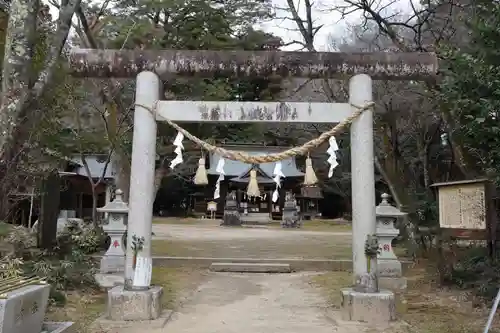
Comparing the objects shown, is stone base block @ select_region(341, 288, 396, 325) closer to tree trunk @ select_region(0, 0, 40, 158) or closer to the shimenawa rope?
the shimenawa rope

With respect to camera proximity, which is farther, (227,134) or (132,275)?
(227,134)

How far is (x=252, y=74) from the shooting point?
6.89 m

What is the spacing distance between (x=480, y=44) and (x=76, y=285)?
764 cm

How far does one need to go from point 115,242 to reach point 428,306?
6.25 m

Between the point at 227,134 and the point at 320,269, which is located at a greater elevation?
the point at 227,134

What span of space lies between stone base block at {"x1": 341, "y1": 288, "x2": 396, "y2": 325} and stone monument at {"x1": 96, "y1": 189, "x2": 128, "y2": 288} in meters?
5.18

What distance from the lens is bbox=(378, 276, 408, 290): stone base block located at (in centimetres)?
937

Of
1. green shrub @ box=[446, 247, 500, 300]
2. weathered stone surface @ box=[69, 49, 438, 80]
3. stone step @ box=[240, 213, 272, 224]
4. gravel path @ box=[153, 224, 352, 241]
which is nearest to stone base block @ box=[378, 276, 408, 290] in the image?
green shrub @ box=[446, 247, 500, 300]

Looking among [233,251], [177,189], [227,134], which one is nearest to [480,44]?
[233,251]

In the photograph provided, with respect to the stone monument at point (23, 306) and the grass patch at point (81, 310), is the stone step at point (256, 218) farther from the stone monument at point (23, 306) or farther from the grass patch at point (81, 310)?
the stone monument at point (23, 306)

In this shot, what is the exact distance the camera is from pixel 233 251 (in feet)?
46.0

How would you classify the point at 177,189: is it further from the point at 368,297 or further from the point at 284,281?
the point at 368,297

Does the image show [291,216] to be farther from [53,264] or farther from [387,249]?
[53,264]

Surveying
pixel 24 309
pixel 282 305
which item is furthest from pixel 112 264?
pixel 24 309
